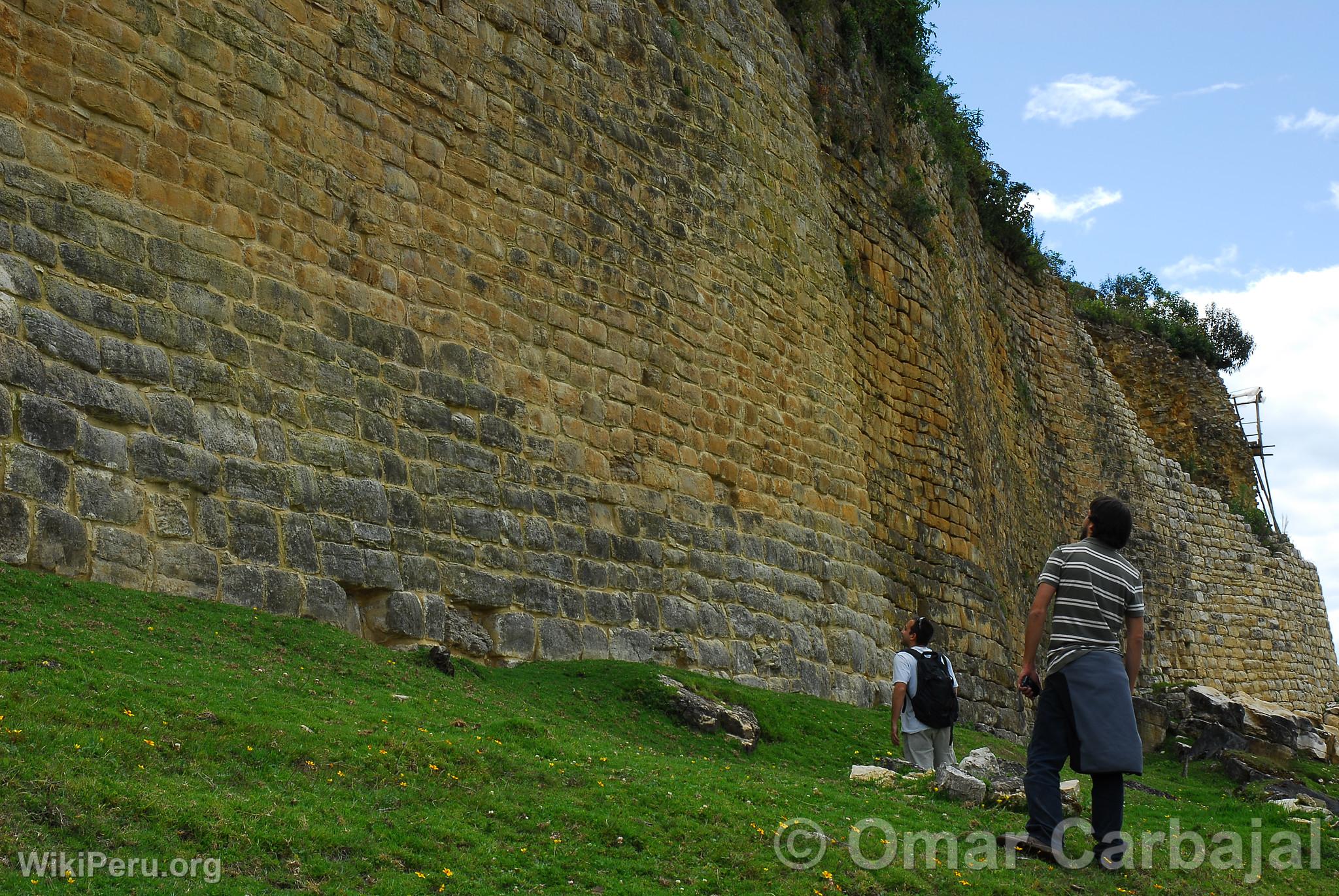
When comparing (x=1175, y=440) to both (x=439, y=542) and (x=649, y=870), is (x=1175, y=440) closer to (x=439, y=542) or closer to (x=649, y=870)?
(x=439, y=542)

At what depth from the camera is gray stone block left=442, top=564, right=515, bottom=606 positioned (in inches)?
365

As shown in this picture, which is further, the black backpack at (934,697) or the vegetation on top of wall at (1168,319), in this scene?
the vegetation on top of wall at (1168,319)

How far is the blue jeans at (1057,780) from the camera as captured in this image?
6152mm

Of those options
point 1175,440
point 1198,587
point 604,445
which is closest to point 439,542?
point 604,445

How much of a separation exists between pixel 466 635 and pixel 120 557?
267 cm

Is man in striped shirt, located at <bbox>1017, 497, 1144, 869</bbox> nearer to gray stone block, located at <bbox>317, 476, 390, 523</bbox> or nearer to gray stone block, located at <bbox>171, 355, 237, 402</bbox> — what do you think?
gray stone block, located at <bbox>317, 476, 390, 523</bbox>

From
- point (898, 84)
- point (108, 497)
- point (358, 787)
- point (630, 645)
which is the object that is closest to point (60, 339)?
point (108, 497)

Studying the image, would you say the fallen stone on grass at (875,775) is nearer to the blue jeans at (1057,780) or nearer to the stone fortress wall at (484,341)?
the blue jeans at (1057,780)

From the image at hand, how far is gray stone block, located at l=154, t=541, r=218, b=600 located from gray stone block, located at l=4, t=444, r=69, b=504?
651 mm

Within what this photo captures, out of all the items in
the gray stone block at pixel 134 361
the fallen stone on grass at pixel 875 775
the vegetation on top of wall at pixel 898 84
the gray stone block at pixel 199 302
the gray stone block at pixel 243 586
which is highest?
the vegetation on top of wall at pixel 898 84

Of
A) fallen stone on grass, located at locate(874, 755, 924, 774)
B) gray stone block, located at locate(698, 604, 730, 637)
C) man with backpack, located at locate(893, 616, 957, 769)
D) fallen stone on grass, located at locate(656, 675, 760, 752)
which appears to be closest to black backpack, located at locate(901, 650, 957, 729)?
man with backpack, located at locate(893, 616, 957, 769)

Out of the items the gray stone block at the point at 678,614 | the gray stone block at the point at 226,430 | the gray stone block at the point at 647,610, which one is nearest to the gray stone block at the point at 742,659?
the gray stone block at the point at 678,614

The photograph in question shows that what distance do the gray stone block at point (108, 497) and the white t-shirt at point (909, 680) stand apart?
479 cm

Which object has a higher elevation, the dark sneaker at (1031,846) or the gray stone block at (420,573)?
the gray stone block at (420,573)
